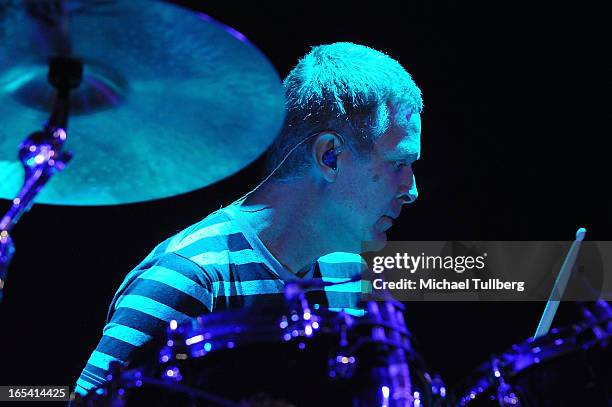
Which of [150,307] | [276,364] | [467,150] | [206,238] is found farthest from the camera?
[467,150]

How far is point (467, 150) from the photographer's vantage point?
108 inches

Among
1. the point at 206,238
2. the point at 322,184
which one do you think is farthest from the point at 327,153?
the point at 206,238

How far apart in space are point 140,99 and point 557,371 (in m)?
0.86

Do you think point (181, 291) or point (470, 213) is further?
point (470, 213)

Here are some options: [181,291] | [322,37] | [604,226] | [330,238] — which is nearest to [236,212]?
[330,238]

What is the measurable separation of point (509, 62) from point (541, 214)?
24.4 inches

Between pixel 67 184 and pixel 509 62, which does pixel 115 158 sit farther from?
pixel 509 62

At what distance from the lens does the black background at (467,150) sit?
7.79ft

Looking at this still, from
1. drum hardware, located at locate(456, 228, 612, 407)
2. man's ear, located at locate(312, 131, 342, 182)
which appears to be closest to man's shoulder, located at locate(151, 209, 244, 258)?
man's ear, located at locate(312, 131, 342, 182)

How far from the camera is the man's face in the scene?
1891mm

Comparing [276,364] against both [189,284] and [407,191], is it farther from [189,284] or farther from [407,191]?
[407,191]

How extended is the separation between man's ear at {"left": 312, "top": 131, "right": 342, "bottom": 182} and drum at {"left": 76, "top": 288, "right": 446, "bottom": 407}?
0.85 m

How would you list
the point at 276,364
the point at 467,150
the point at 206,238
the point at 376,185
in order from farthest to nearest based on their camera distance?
1. the point at 467,150
2. the point at 376,185
3. the point at 206,238
4. the point at 276,364

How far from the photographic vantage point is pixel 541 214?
279 cm
